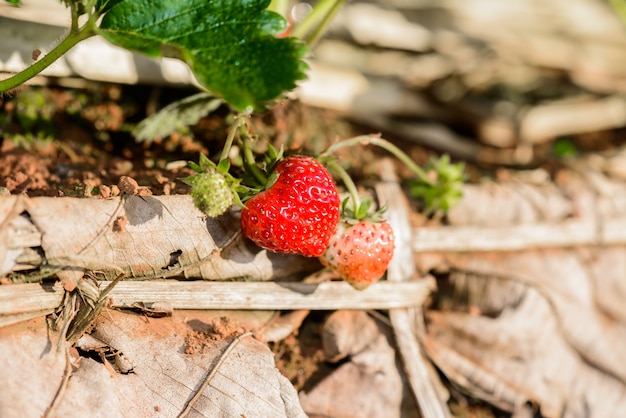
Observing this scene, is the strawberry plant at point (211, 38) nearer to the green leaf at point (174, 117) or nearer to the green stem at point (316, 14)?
the green leaf at point (174, 117)

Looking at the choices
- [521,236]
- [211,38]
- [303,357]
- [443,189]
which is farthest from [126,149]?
[521,236]

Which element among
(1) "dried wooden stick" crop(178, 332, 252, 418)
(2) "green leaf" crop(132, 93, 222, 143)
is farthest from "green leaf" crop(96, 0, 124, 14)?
(1) "dried wooden stick" crop(178, 332, 252, 418)

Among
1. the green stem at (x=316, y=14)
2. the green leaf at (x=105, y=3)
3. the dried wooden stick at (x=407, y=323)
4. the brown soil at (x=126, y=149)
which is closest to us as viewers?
the green leaf at (x=105, y=3)

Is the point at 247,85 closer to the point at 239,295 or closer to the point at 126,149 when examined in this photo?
the point at 239,295

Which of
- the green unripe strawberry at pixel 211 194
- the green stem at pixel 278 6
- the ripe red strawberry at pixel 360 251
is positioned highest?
the green stem at pixel 278 6

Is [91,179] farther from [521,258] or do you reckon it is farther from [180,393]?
[521,258]

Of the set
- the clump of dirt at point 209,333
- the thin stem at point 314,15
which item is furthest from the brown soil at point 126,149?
the thin stem at point 314,15
